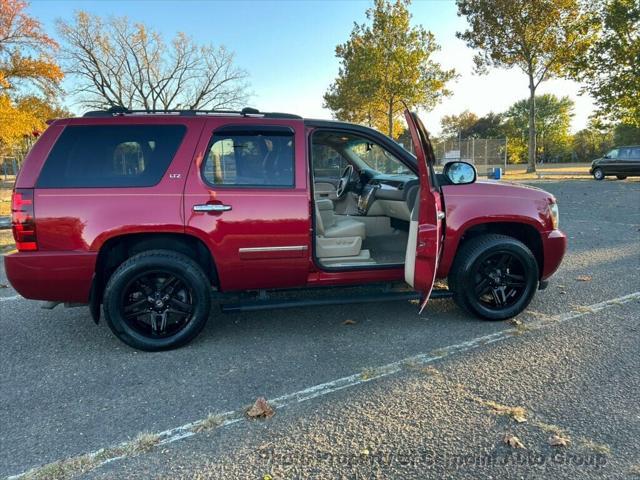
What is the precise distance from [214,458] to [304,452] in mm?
469

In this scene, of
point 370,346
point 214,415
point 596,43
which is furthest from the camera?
point 596,43

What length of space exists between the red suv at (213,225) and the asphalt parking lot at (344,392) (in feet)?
1.16

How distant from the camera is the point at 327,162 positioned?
5461mm

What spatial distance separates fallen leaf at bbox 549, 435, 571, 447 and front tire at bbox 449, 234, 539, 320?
5.34 ft

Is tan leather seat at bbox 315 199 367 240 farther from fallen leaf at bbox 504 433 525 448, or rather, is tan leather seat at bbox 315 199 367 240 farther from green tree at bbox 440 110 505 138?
green tree at bbox 440 110 505 138

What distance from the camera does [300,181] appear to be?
11.6ft

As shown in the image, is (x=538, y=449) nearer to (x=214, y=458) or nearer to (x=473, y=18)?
(x=214, y=458)

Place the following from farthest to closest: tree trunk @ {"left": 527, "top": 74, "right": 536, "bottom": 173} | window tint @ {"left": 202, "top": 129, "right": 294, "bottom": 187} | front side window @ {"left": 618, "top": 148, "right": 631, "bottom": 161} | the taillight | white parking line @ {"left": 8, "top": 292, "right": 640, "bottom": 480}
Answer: tree trunk @ {"left": 527, "top": 74, "right": 536, "bottom": 173} < front side window @ {"left": 618, "top": 148, "right": 631, "bottom": 161} < window tint @ {"left": 202, "top": 129, "right": 294, "bottom": 187} < the taillight < white parking line @ {"left": 8, "top": 292, "right": 640, "bottom": 480}

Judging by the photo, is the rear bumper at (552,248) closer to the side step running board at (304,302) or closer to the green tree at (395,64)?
the side step running board at (304,302)

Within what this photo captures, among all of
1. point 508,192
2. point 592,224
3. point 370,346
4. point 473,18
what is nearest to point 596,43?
point 473,18

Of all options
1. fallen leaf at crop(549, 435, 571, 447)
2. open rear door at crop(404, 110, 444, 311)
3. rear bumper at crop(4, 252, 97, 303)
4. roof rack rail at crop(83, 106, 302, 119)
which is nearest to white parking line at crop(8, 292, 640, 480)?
open rear door at crop(404, 110, 444, 311)

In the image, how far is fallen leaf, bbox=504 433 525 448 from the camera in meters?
2.25

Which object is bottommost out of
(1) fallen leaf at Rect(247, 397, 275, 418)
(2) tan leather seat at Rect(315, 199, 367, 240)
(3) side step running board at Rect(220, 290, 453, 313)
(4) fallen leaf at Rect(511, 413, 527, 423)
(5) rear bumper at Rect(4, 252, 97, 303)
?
(4) fallen leaf at Rect(511, 413, 527, 423)

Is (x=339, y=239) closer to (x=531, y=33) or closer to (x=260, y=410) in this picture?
(x=260, y=410)
